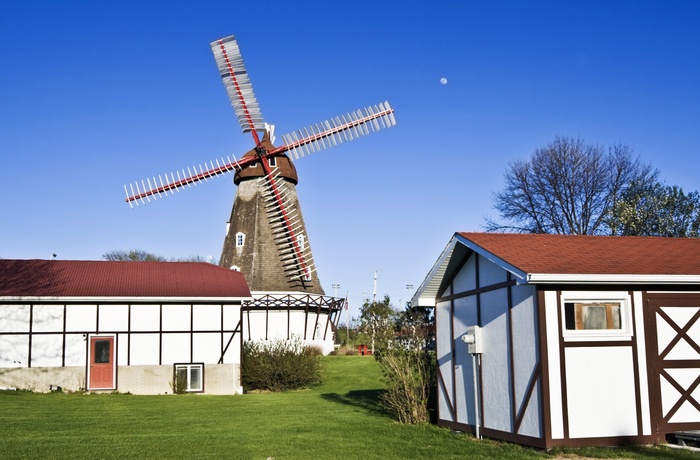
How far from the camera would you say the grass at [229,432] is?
1226 centimetres

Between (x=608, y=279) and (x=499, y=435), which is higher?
(x=608, y=279)

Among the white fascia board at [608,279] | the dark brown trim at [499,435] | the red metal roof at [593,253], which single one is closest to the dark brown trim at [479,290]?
the red metal roof at [593,253]

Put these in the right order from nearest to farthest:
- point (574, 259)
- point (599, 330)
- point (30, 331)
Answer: point (599, 330)
point (574, 259)
point (30, 331)

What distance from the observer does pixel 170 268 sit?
3138cm

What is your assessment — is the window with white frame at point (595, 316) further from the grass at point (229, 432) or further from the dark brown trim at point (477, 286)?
the dark brown trim at point (477, 286)

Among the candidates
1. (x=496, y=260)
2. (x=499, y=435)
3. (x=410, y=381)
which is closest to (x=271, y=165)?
(x=410, y=381)


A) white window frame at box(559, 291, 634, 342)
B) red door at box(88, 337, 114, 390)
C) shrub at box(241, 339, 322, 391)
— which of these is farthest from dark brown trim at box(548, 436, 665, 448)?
red door at box(88, 337, 114, 390)

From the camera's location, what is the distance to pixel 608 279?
1228 centimetres

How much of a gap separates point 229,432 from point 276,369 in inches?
527

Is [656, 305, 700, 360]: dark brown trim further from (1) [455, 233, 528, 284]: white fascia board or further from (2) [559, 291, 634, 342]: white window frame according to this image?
(1) [455, 233, 528, 284]: white fascia board

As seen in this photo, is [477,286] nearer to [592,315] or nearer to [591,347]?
→ [592,315]

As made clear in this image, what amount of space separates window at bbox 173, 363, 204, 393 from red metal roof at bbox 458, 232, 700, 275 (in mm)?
16156

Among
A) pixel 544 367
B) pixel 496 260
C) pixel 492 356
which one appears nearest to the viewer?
pixel 544 367

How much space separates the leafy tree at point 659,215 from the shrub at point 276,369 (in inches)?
662
